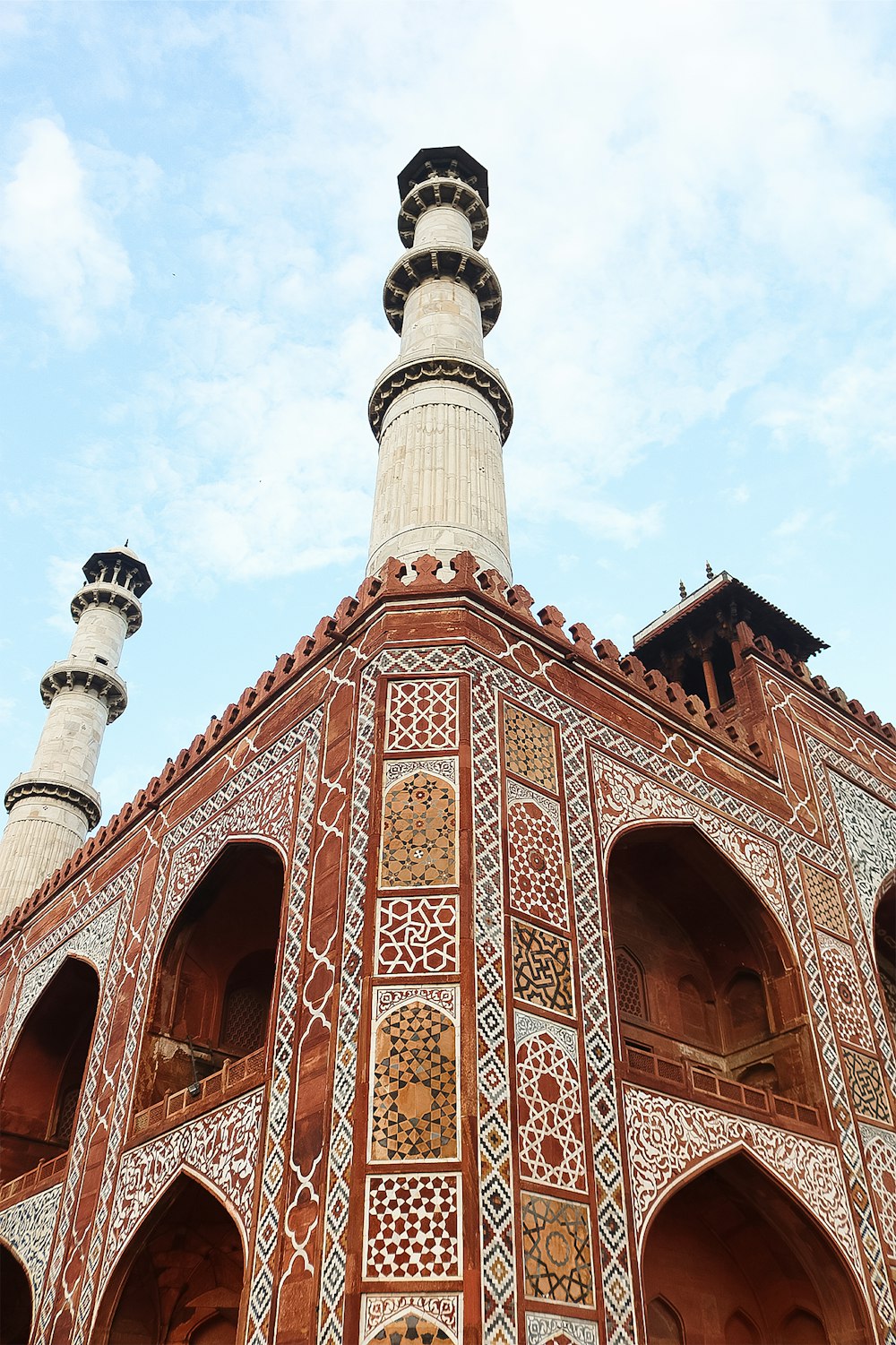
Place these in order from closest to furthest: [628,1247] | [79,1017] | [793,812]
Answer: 1. [628,1247]
2. [793,812]
3. [79,1017]

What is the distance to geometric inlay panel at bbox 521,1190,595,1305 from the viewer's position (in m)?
6.71

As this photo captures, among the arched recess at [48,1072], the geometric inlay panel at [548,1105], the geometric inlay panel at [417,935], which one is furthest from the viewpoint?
the arched recess at [48,1072]

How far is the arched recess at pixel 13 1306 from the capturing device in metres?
11.1

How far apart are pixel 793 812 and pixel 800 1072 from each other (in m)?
2.72

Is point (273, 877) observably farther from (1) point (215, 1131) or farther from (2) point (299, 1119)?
(2) point (299, 1119)

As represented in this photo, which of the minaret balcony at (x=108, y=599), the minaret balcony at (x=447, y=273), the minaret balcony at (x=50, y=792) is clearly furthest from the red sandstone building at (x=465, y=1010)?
the minaret balcony at (x=108, y=599)

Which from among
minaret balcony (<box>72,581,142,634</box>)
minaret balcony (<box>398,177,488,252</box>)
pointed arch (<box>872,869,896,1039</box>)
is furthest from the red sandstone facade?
minaret balcony (<box>72,581,142,634</box>)

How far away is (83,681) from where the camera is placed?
1970cm

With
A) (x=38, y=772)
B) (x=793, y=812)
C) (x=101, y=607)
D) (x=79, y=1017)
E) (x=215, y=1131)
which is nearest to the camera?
(x=215, y=1131)

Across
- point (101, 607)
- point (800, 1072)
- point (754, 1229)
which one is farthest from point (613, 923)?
point (101, 607)

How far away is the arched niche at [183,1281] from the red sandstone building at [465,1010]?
0.12ft

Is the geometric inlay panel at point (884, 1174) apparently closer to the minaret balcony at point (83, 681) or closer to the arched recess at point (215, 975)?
the arched recess at point (215, 975)

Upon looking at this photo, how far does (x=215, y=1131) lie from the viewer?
8.33 meters

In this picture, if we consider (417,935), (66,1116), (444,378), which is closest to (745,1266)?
(417,935)
